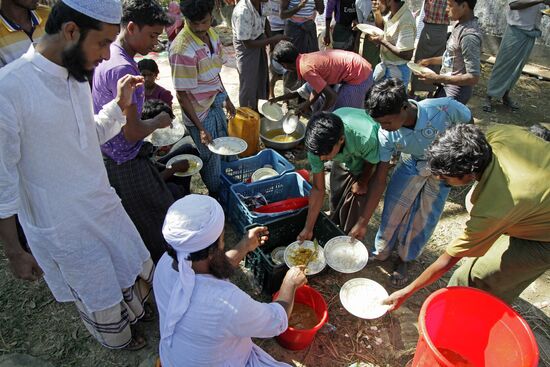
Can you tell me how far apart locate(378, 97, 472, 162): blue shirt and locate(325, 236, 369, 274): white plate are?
0.85 metres

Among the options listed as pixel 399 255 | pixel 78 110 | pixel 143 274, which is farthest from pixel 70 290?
pixel 399 255

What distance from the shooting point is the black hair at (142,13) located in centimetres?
224

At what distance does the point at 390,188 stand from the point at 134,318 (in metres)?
2.16

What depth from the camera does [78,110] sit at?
182 centimetres

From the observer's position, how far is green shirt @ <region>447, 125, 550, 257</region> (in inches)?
72.6

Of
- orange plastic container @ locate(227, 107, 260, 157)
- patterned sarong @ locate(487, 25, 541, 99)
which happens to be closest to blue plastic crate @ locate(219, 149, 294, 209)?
orange plastic container @ locate(227, 107, 260, 157)

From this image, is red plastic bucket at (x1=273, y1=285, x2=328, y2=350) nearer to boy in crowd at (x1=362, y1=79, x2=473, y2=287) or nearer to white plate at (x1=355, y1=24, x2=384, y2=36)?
boy in crowd at (x1=362, y1=79, x2=473, y2=287)

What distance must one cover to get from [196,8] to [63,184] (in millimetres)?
1927

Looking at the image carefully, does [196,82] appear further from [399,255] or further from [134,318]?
[399,255]

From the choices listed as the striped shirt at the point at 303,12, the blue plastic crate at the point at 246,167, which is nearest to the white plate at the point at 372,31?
the striped shirt at the point at 303,12

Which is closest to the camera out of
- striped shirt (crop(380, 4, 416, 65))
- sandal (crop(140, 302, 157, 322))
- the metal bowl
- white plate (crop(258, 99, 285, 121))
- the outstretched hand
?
the outstretched hand

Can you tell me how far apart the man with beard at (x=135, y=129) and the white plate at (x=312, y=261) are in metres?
1.03

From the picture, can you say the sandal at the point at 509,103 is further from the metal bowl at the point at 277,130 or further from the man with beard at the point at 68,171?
the man with beard at the point at 68,171

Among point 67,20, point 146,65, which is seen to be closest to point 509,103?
point 146,65
